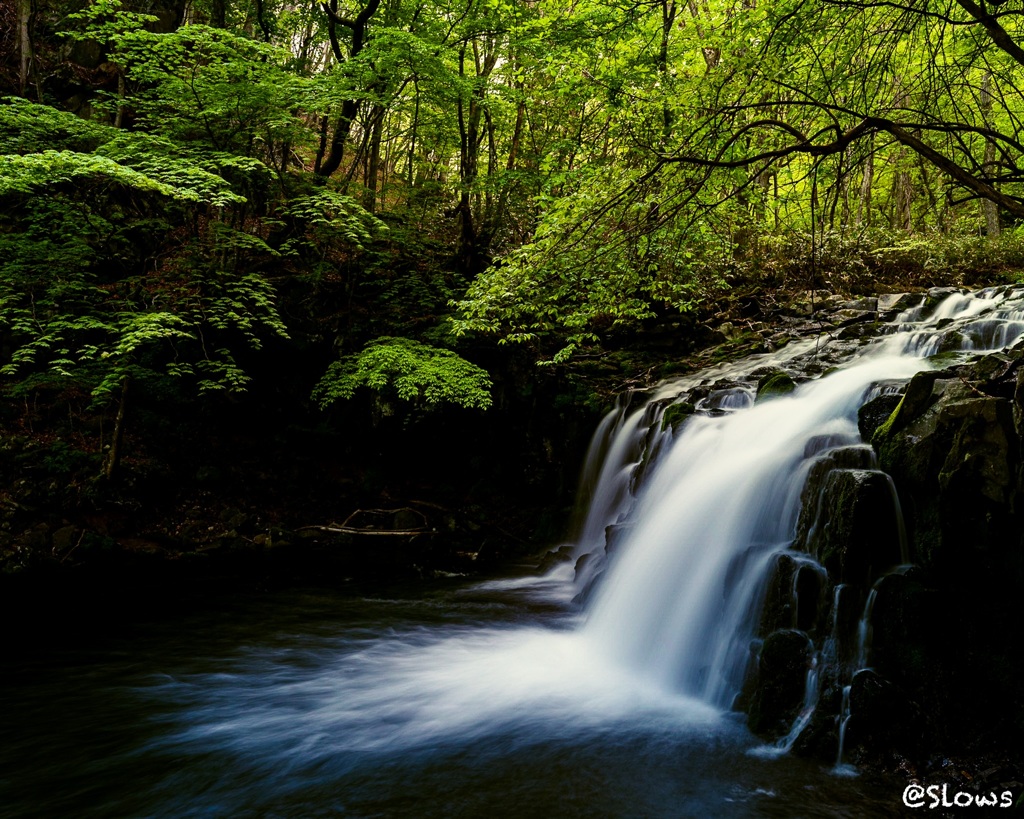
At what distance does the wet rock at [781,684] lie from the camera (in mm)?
4281

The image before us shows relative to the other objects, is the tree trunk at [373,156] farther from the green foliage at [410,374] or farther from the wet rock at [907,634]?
the wet rock at [907,634]

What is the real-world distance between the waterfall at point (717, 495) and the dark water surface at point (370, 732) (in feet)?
1.38

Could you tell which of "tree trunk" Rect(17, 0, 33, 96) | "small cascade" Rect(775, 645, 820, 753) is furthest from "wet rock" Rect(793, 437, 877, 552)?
"tree trunk" Rect(17, 0, 33, 96)

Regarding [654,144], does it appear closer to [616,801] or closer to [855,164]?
[855,164]

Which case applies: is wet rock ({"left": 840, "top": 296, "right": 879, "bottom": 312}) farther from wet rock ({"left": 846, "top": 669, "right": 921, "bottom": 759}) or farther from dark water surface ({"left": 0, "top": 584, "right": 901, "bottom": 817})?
wet rock ({"left": 846, "top": 669, "right": 921, "bottom": 759})

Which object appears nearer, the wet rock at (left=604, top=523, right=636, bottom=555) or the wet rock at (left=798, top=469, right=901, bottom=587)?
the wet rock at (left=798, top=469, right=901, bottom=587)

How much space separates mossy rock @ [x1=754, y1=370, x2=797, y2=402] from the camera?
7762 millimetres

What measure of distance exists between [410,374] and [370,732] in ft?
16.4

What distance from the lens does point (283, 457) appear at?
1062cm

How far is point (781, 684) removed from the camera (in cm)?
438

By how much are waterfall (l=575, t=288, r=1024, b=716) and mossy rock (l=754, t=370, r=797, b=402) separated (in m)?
0.08

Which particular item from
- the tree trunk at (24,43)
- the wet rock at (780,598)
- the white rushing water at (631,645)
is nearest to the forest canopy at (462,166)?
the tree trunk at (24,43)

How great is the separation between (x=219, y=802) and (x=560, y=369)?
810 cm

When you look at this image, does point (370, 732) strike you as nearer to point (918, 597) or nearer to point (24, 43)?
point (918, 597)
